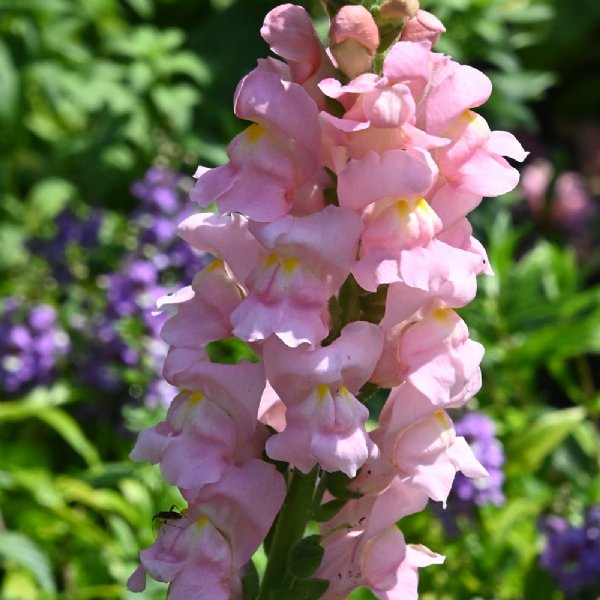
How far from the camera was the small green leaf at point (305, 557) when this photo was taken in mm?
1419

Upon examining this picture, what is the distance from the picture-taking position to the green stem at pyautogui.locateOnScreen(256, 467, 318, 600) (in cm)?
144

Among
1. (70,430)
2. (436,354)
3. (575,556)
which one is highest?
Result: (436,354)

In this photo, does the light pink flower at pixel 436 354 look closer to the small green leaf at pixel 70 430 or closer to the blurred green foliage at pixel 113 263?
the blurred green foliage at pixel 113 263

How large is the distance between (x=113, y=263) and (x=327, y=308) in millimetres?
2305

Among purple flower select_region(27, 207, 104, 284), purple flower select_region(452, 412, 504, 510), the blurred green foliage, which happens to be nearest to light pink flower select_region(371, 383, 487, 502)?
the blurred green foliage

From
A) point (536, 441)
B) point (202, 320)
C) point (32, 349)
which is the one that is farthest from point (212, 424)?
point (32, 349)

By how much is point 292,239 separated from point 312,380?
6.1 inches

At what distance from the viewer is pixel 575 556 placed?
244 centimetres

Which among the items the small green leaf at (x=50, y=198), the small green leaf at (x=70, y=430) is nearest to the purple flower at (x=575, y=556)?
the small green leaf at (x=70, y=430)

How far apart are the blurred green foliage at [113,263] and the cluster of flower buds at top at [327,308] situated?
0.81 meters

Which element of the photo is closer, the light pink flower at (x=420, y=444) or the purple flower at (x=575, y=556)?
the light pink flower at (x=420, y=444)

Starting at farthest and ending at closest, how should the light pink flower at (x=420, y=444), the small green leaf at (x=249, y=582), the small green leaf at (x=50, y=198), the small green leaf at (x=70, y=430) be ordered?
the small green leaf at (x=50, y=198)
the small green leaf at (x=70, y=430)
the small green leaf at (x=249, y=582)
the light pink flower at (x=420, y=444)

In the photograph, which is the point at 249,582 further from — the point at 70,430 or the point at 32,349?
the point at 32,349

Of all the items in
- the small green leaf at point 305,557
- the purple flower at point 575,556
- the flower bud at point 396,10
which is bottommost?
the purple flower at point 575,556
